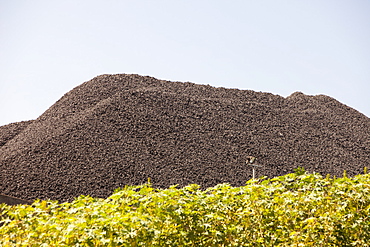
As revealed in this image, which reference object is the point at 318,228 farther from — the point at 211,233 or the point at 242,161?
the point at 242,161

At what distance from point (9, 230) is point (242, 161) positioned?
566 cm

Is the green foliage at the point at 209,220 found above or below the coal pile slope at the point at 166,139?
below

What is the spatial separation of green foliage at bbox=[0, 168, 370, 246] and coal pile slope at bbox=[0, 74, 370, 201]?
3934mm

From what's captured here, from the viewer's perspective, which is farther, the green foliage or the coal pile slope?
the coal pile slope

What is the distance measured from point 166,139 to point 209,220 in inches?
220

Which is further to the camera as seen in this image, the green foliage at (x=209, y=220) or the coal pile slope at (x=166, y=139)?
the coal pile slope at (x=166, y=139)

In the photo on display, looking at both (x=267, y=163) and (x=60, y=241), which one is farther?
(x=267, y=163)

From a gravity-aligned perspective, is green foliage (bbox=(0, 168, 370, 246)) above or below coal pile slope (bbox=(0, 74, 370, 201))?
below

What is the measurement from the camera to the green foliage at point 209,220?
81.3 inches

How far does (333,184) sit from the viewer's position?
2756 mm

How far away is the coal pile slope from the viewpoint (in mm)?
6773

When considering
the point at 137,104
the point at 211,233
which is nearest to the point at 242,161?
the point at 137,104

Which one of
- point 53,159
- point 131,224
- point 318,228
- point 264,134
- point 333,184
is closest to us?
point 131,224

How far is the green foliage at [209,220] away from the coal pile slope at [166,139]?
3934 mm
